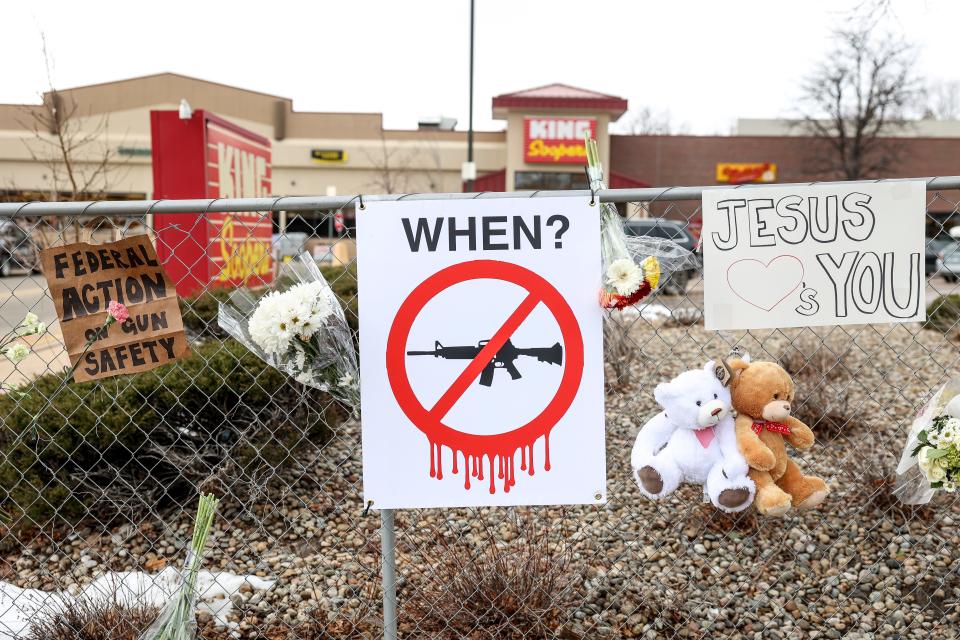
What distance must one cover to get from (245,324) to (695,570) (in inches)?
84.9

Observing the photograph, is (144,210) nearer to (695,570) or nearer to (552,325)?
(552,325)

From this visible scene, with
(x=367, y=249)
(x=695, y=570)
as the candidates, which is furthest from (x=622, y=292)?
(x=695, y=570)

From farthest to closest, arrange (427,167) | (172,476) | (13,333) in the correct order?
(427,167) < (172,476) < (13,333)

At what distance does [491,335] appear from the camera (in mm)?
2295

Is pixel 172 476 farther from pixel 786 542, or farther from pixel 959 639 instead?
pixel 959 639

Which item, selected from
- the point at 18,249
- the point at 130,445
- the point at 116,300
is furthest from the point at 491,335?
the point at 18,249

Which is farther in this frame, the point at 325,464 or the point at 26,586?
the point at 325,464

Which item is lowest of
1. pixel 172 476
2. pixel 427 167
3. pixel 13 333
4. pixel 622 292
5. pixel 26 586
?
pixel 26 586

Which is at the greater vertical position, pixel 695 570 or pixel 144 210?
pixel 144 210

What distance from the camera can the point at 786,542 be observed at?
11.8 feet

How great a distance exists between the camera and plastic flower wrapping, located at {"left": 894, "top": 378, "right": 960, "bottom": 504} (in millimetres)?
2307

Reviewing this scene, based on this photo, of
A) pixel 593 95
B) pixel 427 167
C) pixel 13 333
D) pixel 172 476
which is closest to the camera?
pixel 13 333

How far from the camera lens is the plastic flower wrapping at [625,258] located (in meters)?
2.18

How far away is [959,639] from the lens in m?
2.95
